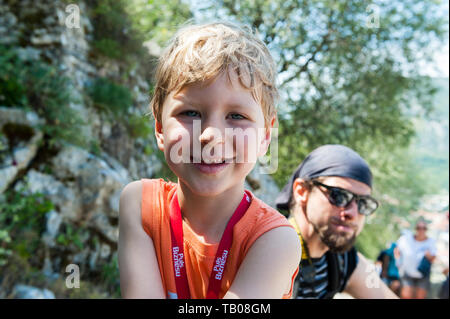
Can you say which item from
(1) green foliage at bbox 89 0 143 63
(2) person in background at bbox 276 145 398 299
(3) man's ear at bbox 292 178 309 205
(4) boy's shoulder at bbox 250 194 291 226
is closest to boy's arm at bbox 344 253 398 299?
(2) person in background at bbox 276 145 398 299

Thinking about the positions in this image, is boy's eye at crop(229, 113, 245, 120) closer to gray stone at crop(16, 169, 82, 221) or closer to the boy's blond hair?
the boy's blond hair

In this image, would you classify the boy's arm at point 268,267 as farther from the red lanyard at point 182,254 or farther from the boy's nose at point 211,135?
the boy's nose at point 211,135

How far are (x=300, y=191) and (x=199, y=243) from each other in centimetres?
151

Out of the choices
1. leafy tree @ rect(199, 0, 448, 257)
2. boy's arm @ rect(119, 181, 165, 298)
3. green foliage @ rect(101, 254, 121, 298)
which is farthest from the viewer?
leafy tree @ rect(199, 0, 448, 257)

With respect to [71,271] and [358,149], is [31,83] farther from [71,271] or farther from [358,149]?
[358,149]

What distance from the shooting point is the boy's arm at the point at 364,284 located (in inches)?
98.5

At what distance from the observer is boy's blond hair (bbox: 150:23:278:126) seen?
116 centimetres

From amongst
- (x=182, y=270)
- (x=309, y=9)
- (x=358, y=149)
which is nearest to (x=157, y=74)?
(x=182, y=270)

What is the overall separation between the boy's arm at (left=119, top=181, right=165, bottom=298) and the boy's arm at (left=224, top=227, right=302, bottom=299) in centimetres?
27

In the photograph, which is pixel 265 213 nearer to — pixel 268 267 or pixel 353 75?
pixel 268 267

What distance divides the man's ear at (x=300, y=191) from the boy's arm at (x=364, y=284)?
589mm

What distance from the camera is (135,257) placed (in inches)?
48.1

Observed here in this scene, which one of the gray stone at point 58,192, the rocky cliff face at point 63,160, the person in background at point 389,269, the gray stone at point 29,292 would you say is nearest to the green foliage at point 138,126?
the rocky cliff face at point 63,160

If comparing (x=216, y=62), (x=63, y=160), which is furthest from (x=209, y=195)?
(x=63, y=160)
